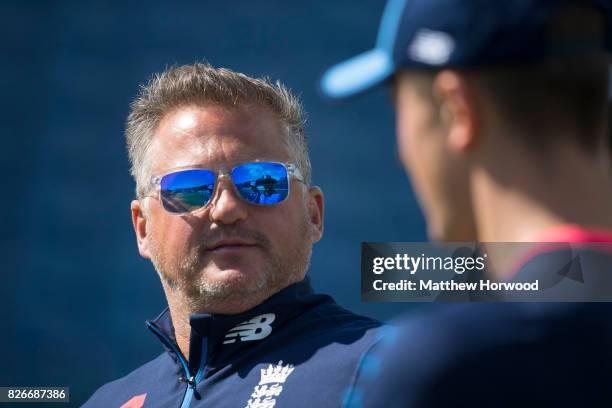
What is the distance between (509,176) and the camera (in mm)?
910

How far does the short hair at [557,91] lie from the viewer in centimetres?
91

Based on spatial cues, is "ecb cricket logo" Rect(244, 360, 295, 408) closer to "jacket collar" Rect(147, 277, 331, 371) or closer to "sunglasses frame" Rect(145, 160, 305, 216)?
"jacket collar" Rect(147, 277, 331, 371)

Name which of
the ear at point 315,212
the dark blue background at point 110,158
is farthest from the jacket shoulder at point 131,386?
the dark blue background at point 110,158

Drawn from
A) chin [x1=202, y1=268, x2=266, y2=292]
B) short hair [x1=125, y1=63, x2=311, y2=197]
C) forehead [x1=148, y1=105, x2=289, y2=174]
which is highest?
short hair [x1=125, y1=63, x2=311, y2=197]

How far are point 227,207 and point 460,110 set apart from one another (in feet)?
4.52

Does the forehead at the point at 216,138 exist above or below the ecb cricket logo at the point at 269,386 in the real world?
above

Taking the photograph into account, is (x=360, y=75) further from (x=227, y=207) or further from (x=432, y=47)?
(x=227, y=207)

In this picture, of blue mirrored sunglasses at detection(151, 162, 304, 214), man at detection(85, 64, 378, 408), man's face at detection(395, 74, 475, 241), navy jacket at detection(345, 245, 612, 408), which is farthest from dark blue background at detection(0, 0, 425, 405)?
navy jacket at detection(345, 245, 612, 408)

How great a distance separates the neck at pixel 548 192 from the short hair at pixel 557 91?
18mm

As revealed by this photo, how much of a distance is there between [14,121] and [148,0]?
1.12 meters

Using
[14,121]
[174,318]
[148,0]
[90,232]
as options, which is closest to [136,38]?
[148,0]

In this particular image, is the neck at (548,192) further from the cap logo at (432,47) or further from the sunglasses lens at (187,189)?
the sunglasses lens at (187,189)

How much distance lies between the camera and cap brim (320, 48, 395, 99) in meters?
1.03

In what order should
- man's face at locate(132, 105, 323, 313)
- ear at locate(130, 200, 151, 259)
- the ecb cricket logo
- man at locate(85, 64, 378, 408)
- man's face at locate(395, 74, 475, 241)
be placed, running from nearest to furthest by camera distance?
man's face at locate(395, 74, 475, 241) < the ecb cricket logo < man at locate(85, 64, 378, 408) < man's face at locate(132, 105, 323, 313) < ear at locate(130, 200, 151, 259)
